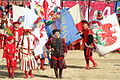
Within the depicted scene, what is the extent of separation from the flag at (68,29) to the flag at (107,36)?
166 cm

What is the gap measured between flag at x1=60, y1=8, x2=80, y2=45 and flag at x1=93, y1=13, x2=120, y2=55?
1.66m

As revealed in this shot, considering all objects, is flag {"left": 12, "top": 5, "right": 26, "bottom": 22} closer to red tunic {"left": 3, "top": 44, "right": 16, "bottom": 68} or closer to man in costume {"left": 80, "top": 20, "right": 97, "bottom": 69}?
red tunic {"left": 3, "top": 44, "right": 16, "bottom": 68}

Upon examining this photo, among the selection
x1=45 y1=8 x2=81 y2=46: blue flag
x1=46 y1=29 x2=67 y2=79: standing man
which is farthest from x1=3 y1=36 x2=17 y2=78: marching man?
x1=45 y1=8 x2=81 y2=46: blue flag

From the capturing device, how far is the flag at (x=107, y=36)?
606 inches

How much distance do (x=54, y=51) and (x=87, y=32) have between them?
2.83 m

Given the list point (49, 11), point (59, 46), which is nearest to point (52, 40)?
point (59, 46)

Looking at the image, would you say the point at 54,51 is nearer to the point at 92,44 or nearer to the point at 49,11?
the point at 92,44

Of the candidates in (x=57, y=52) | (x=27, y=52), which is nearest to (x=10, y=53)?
(x=27, y=52)

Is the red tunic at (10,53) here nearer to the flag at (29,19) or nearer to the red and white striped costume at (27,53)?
the red and white striped costume at (27,53)

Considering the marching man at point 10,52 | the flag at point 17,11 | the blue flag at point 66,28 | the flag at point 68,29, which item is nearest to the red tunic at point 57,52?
the marching man at point 10,52

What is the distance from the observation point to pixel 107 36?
15.7m

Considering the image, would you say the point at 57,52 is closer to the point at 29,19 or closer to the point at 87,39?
the point at 29,19

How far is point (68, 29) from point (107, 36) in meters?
2.24

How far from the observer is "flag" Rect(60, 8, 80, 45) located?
13.9 metres
